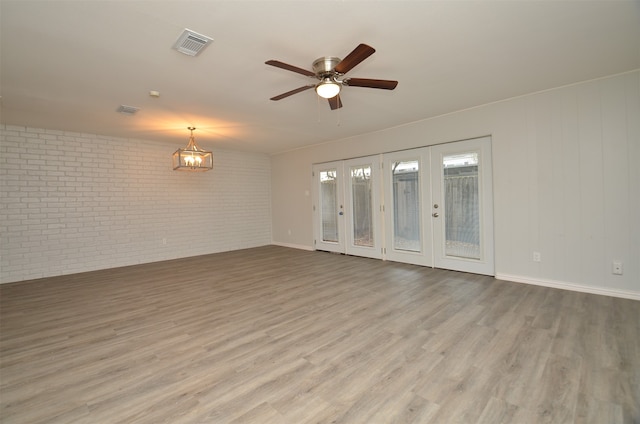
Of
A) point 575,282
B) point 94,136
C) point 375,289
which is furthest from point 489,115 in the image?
point 94,136

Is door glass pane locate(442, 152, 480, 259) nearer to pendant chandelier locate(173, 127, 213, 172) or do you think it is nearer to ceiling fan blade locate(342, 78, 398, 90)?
ceiling fan blade locate(342, 78, 398, 90)

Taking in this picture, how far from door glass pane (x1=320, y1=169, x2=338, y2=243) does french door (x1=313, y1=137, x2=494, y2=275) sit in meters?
0.02

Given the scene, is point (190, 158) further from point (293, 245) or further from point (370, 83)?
point (370, 83)

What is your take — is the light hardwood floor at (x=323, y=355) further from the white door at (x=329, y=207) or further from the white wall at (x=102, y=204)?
the white door at (x=329, y=207)

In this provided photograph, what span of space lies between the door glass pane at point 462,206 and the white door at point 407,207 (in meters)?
0.34

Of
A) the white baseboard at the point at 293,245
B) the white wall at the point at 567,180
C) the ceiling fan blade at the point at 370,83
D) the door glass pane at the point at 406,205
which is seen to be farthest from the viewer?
the white baseboard at the point at 293,245

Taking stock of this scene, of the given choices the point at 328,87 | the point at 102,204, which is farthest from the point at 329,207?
the point at 102,204

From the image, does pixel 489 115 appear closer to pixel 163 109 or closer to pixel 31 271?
pixel 163 109

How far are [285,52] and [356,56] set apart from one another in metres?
0.80

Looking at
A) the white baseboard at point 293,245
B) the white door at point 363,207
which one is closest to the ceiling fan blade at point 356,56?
the white door at point 363,207

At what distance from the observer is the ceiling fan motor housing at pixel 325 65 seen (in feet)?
9.06

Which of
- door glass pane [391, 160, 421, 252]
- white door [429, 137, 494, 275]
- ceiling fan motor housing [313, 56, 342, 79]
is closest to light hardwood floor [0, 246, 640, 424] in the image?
white door [429, 137, 494, 275]

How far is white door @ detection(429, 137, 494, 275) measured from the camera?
4496mm

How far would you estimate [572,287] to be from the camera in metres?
3.75
